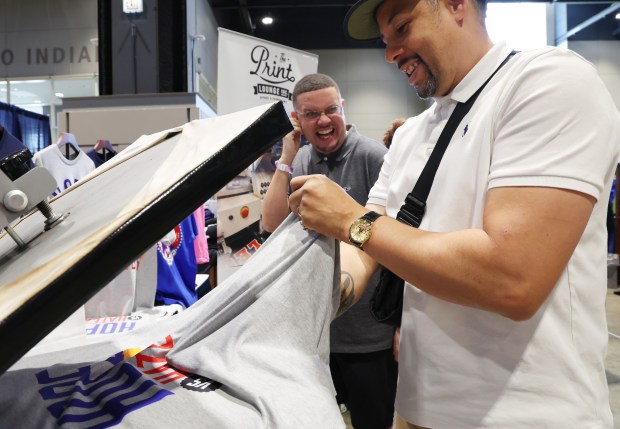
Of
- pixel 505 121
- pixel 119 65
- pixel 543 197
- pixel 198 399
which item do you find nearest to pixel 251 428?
pixel 198 399

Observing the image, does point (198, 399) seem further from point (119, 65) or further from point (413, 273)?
point (119, 65)

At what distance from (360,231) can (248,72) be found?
2.46m

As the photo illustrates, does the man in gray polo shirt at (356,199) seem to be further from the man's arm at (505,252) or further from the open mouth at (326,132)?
the man's arm at (505,252)

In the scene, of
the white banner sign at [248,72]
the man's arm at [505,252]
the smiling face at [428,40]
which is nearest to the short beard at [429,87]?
the smiling face at [428,40]

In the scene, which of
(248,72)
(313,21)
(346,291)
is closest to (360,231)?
(346,291)

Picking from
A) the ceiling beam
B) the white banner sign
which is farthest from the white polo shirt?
the ceiling beam

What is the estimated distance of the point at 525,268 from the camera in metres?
0.79

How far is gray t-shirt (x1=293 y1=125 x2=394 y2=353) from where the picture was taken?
2.09 m

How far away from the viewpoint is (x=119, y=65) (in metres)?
4.55

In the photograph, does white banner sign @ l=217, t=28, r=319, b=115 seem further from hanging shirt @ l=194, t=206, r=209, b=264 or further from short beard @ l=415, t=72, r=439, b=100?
short beard @ l=415, t=72, r=439, b=100

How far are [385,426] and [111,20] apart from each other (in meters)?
4.06

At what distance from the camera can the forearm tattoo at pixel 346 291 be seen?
3.31 ft

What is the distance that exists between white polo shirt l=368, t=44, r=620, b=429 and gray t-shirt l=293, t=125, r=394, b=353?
0.99m

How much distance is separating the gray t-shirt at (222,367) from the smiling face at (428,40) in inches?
18.3
